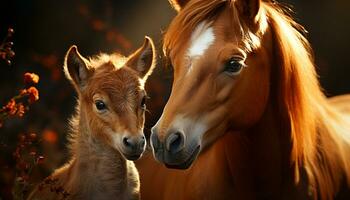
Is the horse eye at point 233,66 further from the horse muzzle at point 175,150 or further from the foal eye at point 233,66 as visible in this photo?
the horse muzzle at point 175,150

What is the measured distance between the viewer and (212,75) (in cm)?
370

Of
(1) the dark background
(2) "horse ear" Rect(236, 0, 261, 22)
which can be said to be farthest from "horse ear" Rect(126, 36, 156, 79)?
(1) the dark background

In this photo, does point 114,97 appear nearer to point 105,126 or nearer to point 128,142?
point 105,126

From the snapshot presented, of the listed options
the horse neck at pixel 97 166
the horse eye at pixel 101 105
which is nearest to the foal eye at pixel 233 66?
the horse eye at pixel 101 105

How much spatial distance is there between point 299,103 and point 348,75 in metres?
4.39

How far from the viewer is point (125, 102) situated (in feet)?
14.6

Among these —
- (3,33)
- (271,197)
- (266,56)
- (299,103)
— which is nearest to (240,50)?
(266,56)

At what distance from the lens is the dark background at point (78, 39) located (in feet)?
24.2

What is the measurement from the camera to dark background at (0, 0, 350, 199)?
7.39 m

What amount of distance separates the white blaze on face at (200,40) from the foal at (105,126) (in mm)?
771

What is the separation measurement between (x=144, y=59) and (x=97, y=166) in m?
0.82

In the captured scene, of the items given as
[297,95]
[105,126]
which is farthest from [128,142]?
[297,95]

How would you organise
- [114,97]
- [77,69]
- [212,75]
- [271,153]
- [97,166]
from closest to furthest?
[212,75] < [271,153] < [114,97] < [97,166] < [77,69]

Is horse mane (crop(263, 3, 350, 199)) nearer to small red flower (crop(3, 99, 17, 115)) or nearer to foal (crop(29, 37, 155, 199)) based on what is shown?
foal (crop(29, 37, 155, 199))
